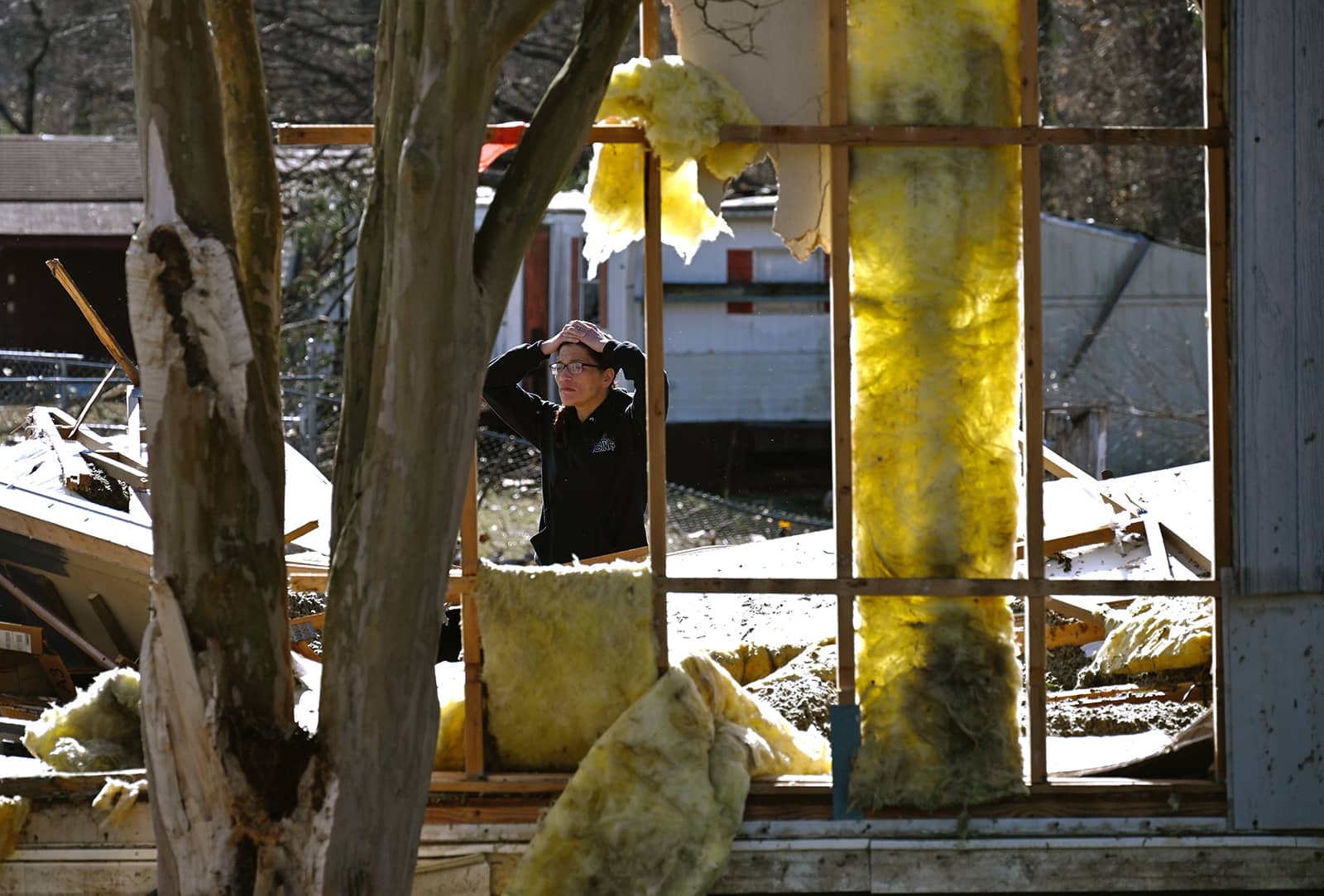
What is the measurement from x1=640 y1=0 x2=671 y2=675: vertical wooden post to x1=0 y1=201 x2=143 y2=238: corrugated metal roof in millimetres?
19398

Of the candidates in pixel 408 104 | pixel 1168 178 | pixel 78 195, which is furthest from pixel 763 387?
pixel 78 195

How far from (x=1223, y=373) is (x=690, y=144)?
1800 millimetres

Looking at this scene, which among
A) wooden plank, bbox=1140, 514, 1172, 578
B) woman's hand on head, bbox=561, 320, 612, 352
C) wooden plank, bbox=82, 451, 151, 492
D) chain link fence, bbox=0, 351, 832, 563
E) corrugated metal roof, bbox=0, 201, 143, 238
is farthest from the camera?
corrugated metal roof, bbox=0, 201, 143, 238

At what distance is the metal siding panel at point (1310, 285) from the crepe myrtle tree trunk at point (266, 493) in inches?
96.5

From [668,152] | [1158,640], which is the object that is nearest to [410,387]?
[668,152]

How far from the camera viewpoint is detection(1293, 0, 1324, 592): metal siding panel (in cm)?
427

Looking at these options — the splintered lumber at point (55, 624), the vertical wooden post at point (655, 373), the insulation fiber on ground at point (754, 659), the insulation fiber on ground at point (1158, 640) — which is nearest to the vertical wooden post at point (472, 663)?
the vertical wooden post at point (655, 373)

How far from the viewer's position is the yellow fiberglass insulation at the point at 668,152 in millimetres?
4176

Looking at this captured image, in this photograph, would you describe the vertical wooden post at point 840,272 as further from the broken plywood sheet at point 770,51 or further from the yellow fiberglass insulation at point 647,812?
the yellow fiberglass insulation at point 647,812

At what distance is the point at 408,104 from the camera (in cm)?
318

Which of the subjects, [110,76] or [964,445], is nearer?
[964,445]

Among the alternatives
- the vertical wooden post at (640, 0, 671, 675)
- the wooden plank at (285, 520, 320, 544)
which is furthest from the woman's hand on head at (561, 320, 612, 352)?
the vertical wooden post at (640, 0, 671, 675)

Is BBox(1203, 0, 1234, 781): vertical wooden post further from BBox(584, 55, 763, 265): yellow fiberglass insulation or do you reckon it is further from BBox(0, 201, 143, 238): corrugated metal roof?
BBox(0, 201, 143, 238): corrugated metal roof

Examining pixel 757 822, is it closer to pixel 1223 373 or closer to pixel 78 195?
pixel 1223 373
